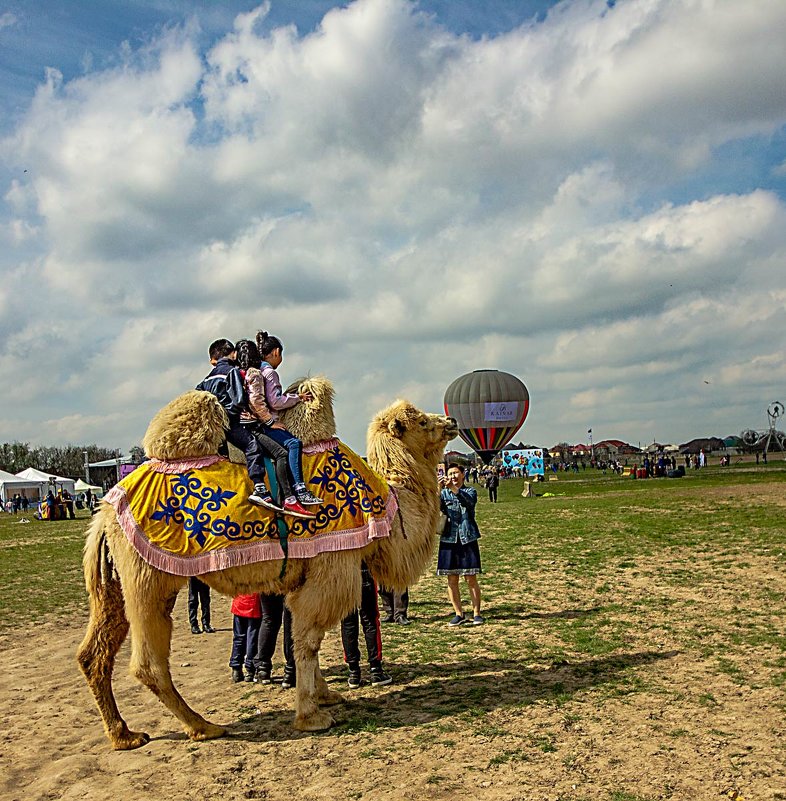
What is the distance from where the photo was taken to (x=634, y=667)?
7.40 metres

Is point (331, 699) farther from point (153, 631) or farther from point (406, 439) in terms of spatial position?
point (406, 439)

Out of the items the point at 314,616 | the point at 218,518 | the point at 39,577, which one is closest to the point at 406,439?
the point at 314,616

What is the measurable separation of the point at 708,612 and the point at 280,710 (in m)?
5.57

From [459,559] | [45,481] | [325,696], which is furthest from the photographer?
[45,481]

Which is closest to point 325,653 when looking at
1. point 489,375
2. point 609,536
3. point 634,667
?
point 634,667

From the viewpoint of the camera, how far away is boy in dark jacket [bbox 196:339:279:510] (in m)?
6.13

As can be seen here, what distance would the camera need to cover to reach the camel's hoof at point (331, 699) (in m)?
6.72

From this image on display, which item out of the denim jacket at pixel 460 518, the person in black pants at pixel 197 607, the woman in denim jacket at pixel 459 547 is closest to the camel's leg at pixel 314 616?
the woman in denim jacket at pixel 459 547

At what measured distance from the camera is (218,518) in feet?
19.7

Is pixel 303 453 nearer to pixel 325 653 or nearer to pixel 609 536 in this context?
pixel 325 653

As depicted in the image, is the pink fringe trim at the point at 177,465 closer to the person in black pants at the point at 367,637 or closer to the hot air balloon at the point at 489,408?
the person in black pants at the point at 367,637

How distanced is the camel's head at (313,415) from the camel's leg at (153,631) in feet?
4.94

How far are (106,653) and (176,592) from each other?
70 centimetres

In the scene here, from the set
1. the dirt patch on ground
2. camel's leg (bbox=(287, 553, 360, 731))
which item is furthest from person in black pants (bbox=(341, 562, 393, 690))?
camel's leg (bbox=(287, 553, 360, 731))
